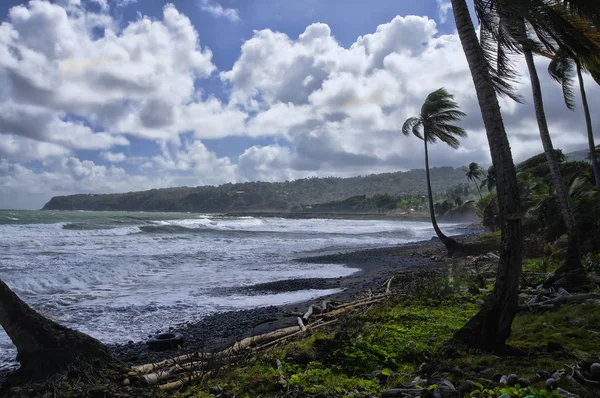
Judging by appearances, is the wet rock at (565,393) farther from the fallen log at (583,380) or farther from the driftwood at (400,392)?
the driftwood at (400,392)

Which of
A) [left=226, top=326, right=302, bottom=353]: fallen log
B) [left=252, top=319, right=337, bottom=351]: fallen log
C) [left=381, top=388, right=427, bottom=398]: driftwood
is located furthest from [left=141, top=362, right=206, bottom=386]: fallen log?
[left=381, top=388, right=427, bottom=398]: driftwood

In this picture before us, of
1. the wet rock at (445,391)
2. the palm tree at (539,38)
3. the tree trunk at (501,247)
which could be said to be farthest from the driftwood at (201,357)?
the palm tree at (539,38)

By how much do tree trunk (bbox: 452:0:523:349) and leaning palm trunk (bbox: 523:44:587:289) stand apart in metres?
3.47

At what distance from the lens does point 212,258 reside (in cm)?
2089

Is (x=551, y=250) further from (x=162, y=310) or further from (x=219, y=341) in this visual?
(x=162, y=310)

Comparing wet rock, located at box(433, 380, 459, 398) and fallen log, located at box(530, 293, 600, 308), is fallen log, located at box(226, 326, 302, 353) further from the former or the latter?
fallen log, located at box(530, 293, 600, 308)

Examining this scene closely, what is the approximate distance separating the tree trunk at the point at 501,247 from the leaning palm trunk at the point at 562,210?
3469 millimetres

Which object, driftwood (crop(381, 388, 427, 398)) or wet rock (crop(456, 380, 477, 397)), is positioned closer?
wet rock (crop(456, 380, 477, 397))

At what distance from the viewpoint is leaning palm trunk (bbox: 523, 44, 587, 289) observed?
7.32 meters

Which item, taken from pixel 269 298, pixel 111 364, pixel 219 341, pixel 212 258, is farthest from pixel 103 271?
pixel 111 364

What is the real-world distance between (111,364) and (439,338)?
162 inches

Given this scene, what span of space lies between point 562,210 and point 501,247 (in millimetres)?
4622

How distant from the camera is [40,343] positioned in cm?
482

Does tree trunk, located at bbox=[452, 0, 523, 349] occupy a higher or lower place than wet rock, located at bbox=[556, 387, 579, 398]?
higher
